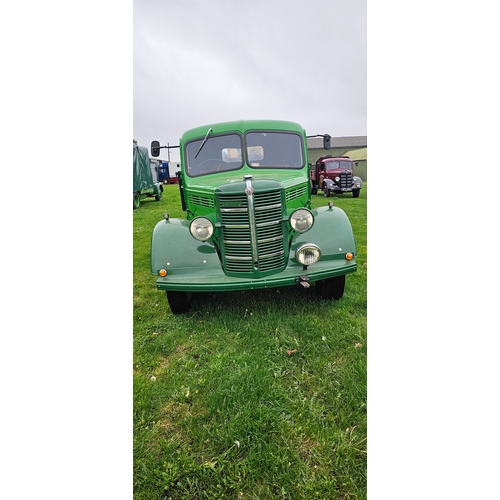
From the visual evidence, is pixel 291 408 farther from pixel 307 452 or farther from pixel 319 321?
pixel 319 321

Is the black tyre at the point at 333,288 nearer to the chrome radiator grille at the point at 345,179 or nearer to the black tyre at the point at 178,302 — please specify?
the black tyre at the point at 178,302

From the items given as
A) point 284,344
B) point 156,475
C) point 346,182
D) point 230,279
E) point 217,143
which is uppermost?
point 346,182

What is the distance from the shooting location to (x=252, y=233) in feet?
7.85

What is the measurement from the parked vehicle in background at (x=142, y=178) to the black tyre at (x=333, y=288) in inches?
315

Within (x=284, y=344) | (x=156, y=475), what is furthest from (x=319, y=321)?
(x=156, y=475)

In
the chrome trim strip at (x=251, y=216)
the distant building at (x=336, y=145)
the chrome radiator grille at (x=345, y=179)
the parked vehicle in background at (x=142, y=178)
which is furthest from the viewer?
the chrome radiator grille at (x=345, y=179)

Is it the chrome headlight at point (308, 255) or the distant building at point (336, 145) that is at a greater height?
the distant building at point (336, 145)

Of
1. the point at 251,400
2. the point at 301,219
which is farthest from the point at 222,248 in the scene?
the point at 251,400

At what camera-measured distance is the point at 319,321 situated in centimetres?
235

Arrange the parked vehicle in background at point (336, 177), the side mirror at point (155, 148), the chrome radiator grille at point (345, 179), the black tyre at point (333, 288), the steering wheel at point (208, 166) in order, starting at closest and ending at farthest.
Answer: the black tyre at point (333, 288) < the steering wheel at point (208, 166) < the side mirror at point (155, 148) < the parked vehicle in background at point (336, 177) < the chrome radiator grille at point (345, 179)

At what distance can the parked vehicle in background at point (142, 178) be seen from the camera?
9379 millimetres

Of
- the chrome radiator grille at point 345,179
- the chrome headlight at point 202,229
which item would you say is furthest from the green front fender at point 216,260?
Result: the chrome radiator grille at point 345,179

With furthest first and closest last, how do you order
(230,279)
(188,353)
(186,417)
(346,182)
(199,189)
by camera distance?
(346,182)
(199,189)
(230,279)
(188,353)
(186,417)

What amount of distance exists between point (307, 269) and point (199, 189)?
1.41 metres
